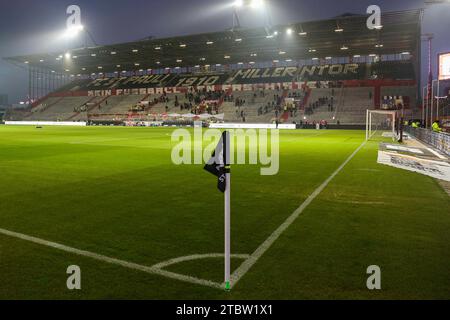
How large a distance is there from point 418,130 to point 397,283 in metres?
30.6

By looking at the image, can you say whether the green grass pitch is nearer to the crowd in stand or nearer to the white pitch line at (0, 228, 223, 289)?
the white pitch line at (0, 228, 223, 289)

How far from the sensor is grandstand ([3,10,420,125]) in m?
59.8

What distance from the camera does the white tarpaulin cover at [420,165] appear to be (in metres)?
13.5

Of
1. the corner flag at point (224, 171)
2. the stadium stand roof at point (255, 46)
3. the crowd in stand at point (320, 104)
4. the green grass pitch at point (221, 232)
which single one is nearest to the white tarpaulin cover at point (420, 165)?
the green grass pitch at point (221, 232)

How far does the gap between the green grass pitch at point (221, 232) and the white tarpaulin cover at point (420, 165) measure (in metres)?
0.95

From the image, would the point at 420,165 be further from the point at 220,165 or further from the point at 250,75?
the point at 250,75

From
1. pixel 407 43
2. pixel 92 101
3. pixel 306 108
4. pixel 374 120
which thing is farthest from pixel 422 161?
pixel 92 101

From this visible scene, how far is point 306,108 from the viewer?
62.2 meters

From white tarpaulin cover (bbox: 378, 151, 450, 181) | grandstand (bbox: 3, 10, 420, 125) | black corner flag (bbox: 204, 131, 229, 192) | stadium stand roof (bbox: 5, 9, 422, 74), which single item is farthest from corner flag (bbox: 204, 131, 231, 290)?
stadium stand roof (bbox: 5, 9, 422, 74)

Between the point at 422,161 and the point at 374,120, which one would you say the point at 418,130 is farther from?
the point at 374,120

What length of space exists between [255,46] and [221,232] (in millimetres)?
63532

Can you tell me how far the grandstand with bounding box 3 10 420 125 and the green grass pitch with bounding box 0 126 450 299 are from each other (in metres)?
43.3

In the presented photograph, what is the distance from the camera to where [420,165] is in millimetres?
15695
